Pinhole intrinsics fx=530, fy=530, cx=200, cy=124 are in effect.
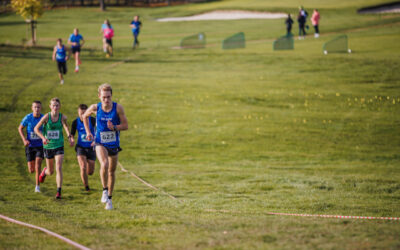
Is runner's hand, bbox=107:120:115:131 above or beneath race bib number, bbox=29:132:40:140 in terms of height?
above

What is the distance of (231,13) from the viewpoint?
75562mm

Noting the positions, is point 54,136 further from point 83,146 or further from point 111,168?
point 111,168

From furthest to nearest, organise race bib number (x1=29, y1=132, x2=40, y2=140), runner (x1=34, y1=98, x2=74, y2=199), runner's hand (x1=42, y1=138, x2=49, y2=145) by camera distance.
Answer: race bib number (x1=29, y1=132, x2=40, y2=140), runner (x1=34, y1=98, x2=74, y2=199), runner's hand (x1=42, y1=138, x2=49, y2=145)

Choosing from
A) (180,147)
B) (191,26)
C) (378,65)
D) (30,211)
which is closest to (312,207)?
(30,211)

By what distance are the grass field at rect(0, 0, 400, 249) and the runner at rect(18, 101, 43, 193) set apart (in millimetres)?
775

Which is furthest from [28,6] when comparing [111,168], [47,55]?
[111,168]

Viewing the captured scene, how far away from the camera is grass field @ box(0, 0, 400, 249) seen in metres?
8.97

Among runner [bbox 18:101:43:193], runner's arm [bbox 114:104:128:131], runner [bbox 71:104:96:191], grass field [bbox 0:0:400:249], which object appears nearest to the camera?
grass field [bbox 0:0:400:249]

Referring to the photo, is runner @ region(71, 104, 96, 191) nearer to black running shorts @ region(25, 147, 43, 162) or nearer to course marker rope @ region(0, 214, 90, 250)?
black running shorts @ region(25, 147, 43, 162)

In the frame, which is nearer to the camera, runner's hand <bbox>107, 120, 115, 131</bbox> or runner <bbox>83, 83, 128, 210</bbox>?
runner's hand <bbox>107, 120, 115, 131</bbox>

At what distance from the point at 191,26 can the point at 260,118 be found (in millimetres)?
40352

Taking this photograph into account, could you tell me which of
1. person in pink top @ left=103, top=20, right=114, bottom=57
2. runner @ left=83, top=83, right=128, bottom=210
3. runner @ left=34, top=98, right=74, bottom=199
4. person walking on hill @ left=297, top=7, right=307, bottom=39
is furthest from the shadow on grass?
runner @ left=83, top=83, right=128, bottom=210

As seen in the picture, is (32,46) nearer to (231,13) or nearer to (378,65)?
(378,65)

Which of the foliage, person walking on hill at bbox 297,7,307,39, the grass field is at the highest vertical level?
the foliage
